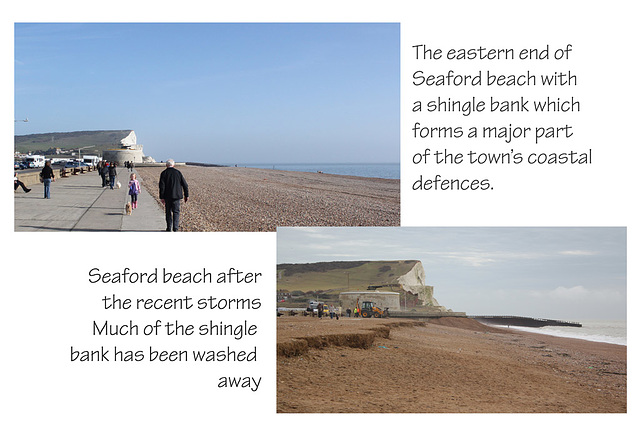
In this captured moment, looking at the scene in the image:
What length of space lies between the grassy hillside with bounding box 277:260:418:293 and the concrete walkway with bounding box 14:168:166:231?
350 centimetres

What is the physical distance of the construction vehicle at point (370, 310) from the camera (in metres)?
16.1

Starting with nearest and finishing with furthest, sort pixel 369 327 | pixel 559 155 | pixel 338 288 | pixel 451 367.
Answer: pixel 559 155 → pixel 451 367 → pixel 369 327 → pixel 338 288

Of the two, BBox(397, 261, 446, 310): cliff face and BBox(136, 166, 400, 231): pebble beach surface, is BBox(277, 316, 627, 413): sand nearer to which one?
BBox(397, 261, 446, 310): cliff face

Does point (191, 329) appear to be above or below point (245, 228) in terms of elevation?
below

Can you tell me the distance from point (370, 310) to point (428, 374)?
7432 mm

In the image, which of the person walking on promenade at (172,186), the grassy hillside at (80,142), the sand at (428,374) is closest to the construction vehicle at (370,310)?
the sand at (428,374)

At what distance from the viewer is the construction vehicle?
1612 centimetres

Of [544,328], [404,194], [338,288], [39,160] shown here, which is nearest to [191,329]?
[404,194]

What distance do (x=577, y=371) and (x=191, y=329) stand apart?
8.08m

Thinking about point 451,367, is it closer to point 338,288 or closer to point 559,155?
point 559,155

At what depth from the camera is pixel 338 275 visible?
13.0 m

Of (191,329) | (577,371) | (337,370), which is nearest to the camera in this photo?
(191,329)

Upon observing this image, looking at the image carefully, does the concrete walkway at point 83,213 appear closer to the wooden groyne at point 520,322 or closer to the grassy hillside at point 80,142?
the wooden groyne at point 520,322

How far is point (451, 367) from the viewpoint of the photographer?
383 inches
